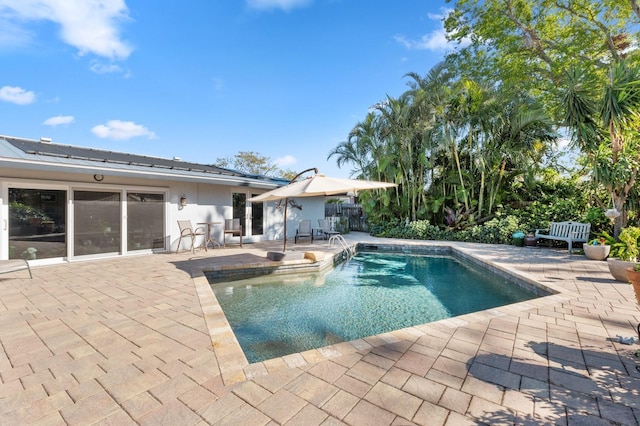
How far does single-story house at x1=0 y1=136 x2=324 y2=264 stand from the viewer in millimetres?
6203

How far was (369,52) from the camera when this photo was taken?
10992 mm

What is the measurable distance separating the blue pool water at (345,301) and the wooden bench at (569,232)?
3.38 metres

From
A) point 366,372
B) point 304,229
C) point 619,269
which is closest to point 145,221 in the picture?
point 304,229

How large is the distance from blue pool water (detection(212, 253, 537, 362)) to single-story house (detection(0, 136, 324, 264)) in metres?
4.01

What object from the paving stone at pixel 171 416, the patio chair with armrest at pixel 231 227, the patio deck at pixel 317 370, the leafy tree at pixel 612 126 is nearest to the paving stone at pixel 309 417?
the patio deck at pixel 317 370

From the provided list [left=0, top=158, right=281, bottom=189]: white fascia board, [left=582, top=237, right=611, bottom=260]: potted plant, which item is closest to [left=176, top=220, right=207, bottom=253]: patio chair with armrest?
[left=0, top=158, right=281, bottom=189]: white fascia board

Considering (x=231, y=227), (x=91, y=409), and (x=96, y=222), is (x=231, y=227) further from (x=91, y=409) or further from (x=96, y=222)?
(x=91, y=409)

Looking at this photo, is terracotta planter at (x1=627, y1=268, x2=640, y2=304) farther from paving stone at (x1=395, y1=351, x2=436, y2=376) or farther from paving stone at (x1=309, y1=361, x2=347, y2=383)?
paving stone at (x1=309, y1=361, x2=347, y2=383)

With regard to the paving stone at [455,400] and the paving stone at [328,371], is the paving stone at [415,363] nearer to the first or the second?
the paving stone at [455,400]

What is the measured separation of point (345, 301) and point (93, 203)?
6900 millimetres

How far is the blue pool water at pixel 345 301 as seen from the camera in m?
3.60

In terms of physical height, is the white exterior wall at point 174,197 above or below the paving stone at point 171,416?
above

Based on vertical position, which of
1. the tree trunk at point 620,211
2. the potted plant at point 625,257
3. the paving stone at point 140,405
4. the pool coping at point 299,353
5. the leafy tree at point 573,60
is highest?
the leafy tree at point 573,60

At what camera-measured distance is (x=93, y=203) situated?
727 centimetres
